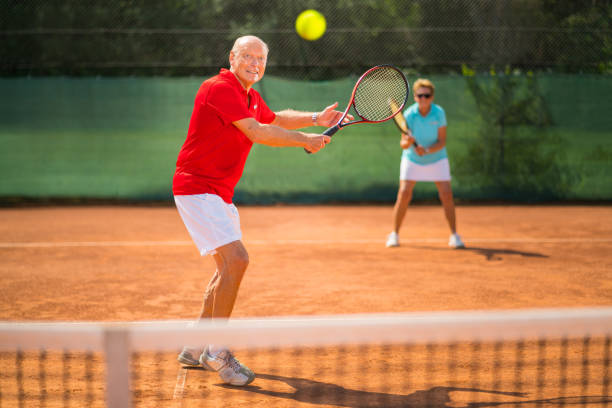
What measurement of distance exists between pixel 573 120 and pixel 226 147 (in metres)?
8.30

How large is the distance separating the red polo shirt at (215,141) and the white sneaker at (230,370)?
78cm

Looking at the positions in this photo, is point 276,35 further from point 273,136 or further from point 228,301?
point 228,301

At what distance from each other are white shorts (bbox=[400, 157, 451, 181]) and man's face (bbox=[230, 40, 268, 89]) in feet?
11.1

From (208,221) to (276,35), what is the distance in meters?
12.2

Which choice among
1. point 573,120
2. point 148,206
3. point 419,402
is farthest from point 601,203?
point 419,402

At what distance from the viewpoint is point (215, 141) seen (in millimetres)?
3207

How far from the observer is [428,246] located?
6641mm

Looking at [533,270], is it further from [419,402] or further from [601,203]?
[601,203]

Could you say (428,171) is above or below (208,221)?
above

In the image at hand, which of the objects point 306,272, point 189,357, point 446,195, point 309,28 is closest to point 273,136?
point 189,357

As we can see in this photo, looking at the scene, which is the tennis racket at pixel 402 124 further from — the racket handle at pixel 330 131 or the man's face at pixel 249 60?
the man's face at pixel 249 60

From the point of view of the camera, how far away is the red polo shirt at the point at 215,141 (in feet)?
10.2

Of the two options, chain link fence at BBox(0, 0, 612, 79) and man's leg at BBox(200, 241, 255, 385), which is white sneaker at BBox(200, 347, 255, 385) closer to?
man's leg at BBox(200, 241, 255, 385)

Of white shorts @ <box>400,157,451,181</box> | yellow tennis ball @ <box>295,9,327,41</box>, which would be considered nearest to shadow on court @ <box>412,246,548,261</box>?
white shorts @ <box>400,157,451,181</box>
